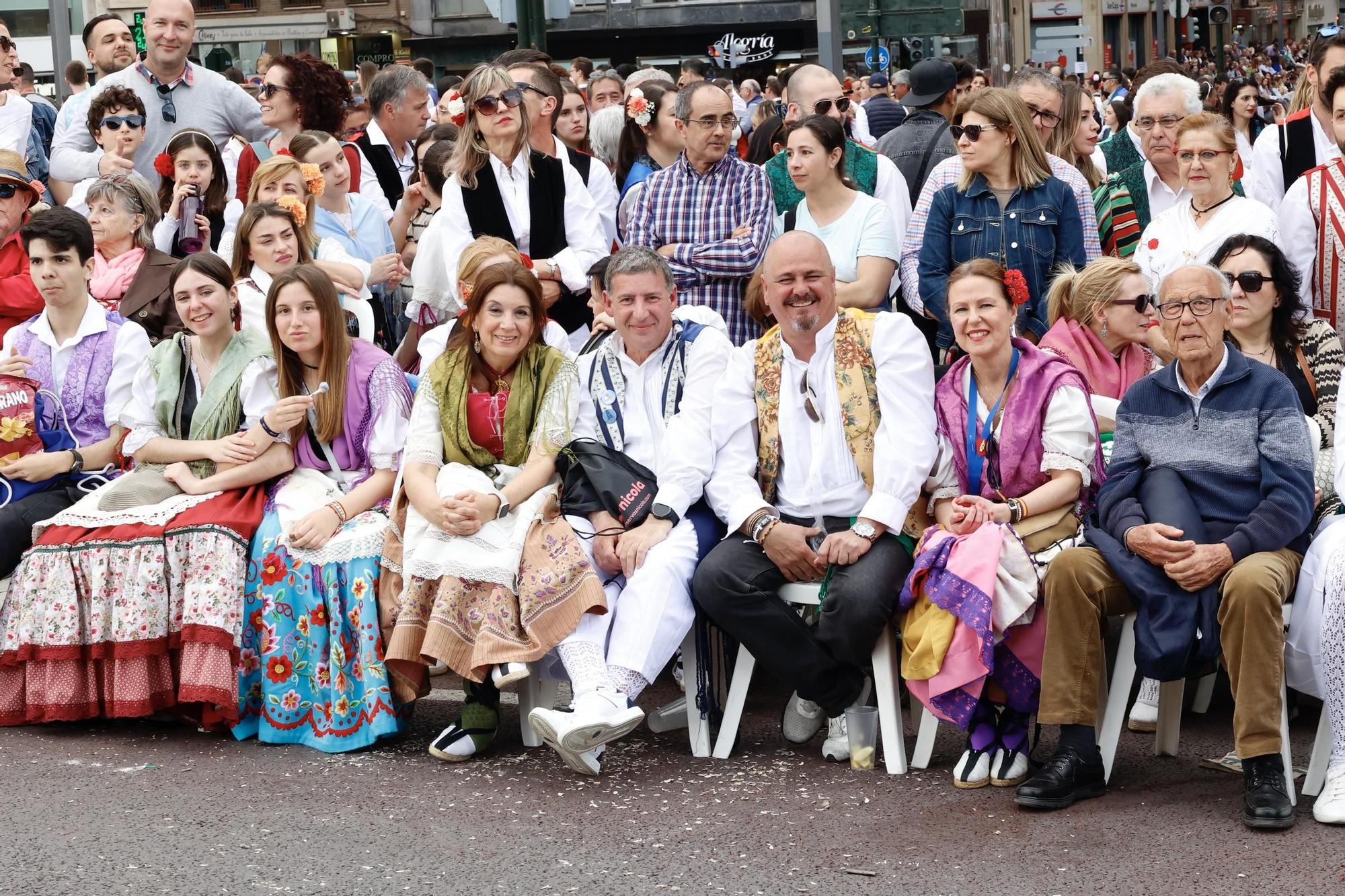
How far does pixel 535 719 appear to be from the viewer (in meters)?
4.71

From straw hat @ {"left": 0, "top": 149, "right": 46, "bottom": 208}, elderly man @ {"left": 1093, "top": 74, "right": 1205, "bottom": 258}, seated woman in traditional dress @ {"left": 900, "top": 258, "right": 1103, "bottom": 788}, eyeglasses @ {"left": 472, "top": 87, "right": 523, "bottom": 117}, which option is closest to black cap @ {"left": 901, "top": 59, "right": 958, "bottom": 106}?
elderly man @ {"left": 1093, "top": 74, "right": 1205, "bottom": 258}

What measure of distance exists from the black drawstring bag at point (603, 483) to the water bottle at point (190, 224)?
105 inches

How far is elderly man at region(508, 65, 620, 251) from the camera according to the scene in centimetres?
714

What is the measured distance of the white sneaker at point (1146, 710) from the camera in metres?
5.11

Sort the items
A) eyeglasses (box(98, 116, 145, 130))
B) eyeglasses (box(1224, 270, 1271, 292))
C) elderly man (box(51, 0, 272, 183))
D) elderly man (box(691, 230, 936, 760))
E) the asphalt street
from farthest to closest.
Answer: elderly man (box(51, 0, 272, 183)), eyeglasses (box(98, 116, 145, 130)), eyeglasses (box(1224, 270, 1271, 292)), elderly man (box(691, 230, 936, 760)), the asphalt street

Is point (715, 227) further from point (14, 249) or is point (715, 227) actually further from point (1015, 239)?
point (14, 249)

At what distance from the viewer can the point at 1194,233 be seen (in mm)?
5891

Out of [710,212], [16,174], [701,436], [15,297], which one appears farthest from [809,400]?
[16,174]

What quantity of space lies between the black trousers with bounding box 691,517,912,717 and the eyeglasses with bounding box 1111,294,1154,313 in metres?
1.23

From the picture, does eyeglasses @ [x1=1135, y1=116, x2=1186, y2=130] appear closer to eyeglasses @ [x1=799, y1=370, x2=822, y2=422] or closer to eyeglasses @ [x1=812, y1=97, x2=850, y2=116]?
eyeglasses @ [x1=812, y1=97, x2=850, y2=116]

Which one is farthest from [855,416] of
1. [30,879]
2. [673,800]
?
[30,879]

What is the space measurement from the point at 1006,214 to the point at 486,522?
2.39 m

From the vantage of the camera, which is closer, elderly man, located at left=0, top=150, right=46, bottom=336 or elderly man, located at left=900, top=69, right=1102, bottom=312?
elderly man, located at left=900, top=69, right=1102, bottom=312

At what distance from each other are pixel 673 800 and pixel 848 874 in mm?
738
